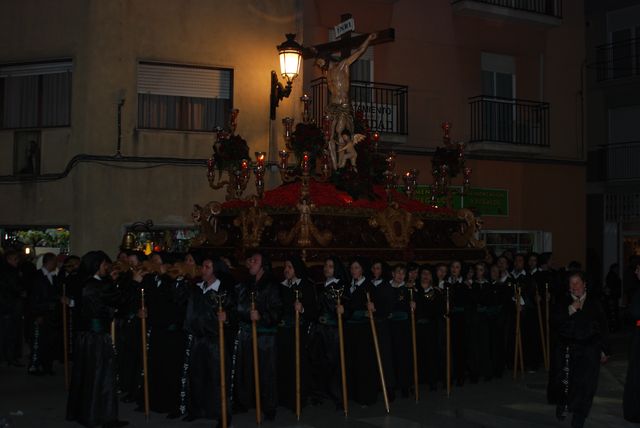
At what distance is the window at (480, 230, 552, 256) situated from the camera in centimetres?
2180

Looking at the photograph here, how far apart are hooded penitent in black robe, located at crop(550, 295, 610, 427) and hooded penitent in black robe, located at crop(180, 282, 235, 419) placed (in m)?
3.65

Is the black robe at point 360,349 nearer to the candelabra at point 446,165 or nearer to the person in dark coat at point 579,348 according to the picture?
the person in dark coat at point 579,348

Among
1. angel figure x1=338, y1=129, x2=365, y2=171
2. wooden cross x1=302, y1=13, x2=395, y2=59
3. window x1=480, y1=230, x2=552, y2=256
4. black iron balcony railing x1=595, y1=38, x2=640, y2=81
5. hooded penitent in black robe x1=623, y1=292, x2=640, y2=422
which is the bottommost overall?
hooded penitent in black robe x1=623, y1=292, x2=640, y2=422

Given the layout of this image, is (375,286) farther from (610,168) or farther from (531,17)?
Answer: (610,168)

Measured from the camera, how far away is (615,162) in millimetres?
25781

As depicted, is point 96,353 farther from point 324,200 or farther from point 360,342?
point 324,200

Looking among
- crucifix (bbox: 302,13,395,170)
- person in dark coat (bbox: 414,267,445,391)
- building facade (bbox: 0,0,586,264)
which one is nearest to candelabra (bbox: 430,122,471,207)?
building facade (bbox: 0,0,586,264)

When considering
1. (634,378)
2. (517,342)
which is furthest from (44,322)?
(634,378)

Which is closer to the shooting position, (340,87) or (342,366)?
(342,366)

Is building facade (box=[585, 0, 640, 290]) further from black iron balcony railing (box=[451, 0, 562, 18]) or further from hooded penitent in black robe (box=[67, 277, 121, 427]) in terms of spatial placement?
hooded penitent in black robe (box=[67, 277, 121, 427])

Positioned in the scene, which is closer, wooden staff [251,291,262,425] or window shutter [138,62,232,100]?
wooden staff [251,291,262,425]

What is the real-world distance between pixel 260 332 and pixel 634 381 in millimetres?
4177

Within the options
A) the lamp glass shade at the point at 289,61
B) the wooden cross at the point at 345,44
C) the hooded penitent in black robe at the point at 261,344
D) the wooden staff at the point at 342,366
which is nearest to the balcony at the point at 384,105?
the lamp glass shade at the point at 289,61

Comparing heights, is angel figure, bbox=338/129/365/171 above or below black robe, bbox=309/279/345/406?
above
